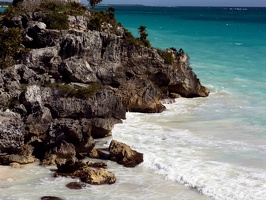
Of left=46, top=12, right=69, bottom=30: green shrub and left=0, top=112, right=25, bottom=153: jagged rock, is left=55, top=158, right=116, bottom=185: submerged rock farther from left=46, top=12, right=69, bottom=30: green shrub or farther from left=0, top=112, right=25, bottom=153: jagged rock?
left=46, top=12, right=69, bottom=30: green shrub

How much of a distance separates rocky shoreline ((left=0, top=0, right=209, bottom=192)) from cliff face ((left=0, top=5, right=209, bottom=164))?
0.05 m

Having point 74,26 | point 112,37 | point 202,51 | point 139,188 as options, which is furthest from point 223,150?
point 202,51

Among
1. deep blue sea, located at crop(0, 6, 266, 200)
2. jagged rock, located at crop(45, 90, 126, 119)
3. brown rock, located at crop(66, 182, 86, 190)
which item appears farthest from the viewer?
jagged rock, located at crop(45, 90, 126, 119)

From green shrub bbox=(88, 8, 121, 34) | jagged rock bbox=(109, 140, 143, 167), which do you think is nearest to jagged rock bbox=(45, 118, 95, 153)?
jagged rock bbox=(109, 140, 143, 167)

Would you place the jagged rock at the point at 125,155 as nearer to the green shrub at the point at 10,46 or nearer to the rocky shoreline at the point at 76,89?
the rocky shoreline at the point at 76,89

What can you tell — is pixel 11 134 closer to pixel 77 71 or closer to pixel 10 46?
pixel 77 71

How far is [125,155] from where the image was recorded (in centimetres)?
2411

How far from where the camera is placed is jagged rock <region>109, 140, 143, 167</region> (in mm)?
23938

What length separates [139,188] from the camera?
2105cm

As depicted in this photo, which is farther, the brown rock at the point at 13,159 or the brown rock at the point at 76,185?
the brown rock at the point at 13,159

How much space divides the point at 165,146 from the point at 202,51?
46.0 meters

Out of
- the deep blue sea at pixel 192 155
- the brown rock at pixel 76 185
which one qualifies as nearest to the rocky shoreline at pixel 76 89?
the brown rock at pixel 76 185

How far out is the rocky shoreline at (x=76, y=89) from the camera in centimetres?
2425

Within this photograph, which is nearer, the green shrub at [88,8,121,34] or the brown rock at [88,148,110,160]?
the brown rock at [88,148,110,160]
